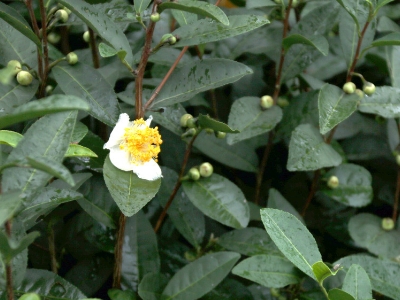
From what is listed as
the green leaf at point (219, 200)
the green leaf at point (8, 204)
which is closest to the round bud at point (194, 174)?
the green leaf at point (219, 200)

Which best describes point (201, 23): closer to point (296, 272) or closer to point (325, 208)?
point (296, 272)

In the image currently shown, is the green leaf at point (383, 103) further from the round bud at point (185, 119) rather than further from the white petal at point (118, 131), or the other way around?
the white petal at point (118, 131)

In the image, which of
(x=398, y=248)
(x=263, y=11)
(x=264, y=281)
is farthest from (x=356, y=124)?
(x=264, y=281)

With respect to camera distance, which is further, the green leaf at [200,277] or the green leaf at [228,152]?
the green leaf at [228,152]

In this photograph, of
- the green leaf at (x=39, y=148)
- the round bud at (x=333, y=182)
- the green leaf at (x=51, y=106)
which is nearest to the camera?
the green leaf at (x=51, y=106)

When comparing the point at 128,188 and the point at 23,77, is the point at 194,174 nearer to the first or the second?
the point at 128,188
